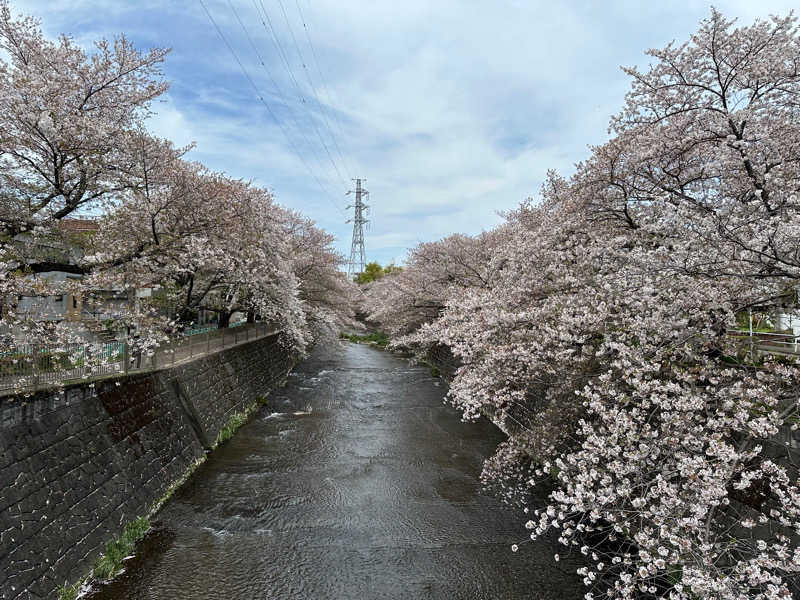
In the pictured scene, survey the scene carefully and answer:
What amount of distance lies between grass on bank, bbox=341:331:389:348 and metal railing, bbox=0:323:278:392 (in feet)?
106

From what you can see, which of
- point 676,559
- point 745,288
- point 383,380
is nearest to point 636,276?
point 745,288

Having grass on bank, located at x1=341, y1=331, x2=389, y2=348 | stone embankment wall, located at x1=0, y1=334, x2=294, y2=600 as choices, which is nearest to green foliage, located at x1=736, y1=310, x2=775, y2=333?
stone embankment wall, located at x1=0, y1=334, x2=294, y2=600

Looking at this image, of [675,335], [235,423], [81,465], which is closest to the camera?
[675,335]

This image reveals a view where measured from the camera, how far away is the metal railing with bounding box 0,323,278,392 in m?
6.38

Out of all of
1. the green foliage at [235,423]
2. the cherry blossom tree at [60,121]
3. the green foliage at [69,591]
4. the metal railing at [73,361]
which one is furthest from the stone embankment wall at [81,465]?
the cherry blossom tree at [60,121]

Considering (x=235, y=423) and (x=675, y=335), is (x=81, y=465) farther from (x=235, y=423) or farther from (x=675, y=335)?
(x=675, y=335)

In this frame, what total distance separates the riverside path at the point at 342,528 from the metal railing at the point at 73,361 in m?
3.10

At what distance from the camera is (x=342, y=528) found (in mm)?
8789

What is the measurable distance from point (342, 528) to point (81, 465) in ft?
15.6

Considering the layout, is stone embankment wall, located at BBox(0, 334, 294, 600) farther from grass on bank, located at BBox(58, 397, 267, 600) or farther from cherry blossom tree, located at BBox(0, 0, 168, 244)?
cherry blossom tree, located at BBox(0, 0, 168, 244)

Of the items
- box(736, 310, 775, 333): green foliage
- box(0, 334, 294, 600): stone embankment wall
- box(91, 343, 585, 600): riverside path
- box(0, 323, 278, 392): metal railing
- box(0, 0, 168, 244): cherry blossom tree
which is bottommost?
box(91, 343, 585, 600): riverside path

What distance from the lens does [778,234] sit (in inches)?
173

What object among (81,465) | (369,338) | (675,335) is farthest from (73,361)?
(369,338)

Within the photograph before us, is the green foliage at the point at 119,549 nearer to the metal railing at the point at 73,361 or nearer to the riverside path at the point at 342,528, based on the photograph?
the riverside path at the point at 342,528
